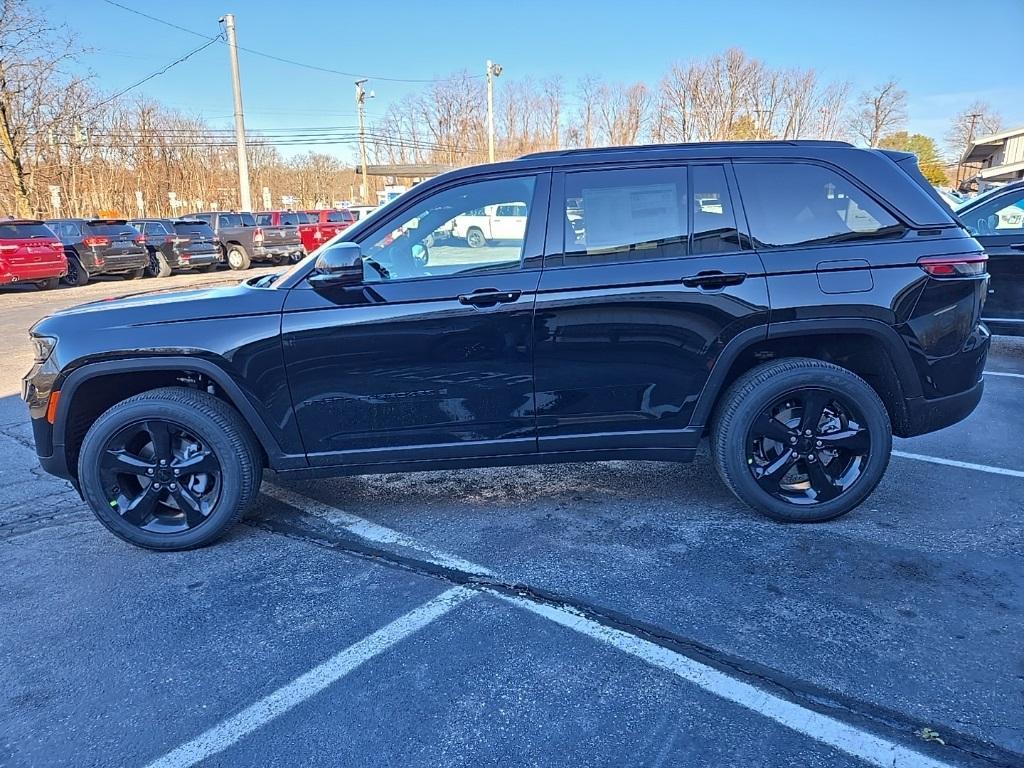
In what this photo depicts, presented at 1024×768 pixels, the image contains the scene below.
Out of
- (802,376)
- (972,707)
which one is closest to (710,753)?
(972,707)

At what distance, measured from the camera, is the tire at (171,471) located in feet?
11.3

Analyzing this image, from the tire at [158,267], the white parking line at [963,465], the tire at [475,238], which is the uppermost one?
the tire at [475,238]

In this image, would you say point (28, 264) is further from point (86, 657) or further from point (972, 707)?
point (972, 707)

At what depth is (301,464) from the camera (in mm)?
3607

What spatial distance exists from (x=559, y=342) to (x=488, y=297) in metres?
0.42

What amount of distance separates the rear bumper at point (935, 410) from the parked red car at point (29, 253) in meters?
17.2

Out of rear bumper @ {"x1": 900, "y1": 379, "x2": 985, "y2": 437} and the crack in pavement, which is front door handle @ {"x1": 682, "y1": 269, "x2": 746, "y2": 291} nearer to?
rear bumper @ {"x1": 900, "y1": 379, "x2": 985, "y2": 437}

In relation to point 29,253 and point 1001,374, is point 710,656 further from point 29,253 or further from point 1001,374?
point 29,253

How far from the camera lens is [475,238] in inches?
142

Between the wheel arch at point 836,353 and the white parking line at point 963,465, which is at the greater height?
the wheel arch at point 836,353

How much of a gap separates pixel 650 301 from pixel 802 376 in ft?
2.92

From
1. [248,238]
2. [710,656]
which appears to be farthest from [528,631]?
[248,238]

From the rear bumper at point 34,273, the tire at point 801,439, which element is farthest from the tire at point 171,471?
the rear bumper at point 34,273

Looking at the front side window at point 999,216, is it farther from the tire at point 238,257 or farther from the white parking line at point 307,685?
the tire at point 238,257
